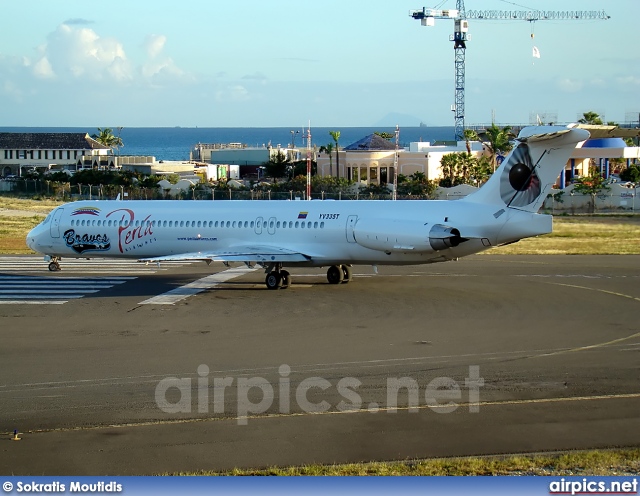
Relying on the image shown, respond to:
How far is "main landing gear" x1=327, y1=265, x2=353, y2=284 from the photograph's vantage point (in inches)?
1215

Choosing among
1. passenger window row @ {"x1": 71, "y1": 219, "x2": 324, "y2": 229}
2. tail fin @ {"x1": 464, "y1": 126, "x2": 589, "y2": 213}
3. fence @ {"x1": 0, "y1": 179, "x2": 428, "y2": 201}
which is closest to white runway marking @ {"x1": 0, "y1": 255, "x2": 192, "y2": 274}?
passenger window row @ {"x1": 71, "y1": 219, "x2": 324, "y2": 229}

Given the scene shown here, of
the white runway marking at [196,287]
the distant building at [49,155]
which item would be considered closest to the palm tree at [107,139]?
the distant building at [49,155]

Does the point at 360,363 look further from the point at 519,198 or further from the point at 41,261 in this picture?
the point at 41,261

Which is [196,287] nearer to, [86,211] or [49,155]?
[86,211]

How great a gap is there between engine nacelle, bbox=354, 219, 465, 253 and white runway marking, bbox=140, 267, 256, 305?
5.68 metres

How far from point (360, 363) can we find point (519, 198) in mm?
10358

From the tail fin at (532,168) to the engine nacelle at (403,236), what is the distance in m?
1.72

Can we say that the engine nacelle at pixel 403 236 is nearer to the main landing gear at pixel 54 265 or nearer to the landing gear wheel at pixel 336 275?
the landing gear wheel at pixel 336 275

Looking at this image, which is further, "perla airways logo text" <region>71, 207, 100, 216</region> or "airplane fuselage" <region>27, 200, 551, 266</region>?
"perla airways logo text" <region>71, 207, 100, 216</region>

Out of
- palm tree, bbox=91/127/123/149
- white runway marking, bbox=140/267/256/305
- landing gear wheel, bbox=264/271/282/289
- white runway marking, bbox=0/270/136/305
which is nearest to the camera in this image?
white runway marking, bbox=140/267/256/305

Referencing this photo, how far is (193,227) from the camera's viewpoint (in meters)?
32.0

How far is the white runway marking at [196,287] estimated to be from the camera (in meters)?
27.5

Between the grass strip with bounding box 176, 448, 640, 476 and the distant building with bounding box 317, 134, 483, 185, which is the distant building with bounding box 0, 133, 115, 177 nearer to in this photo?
the distant building with bounding box 317, 134, 483, 185

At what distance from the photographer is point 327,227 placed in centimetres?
2977
